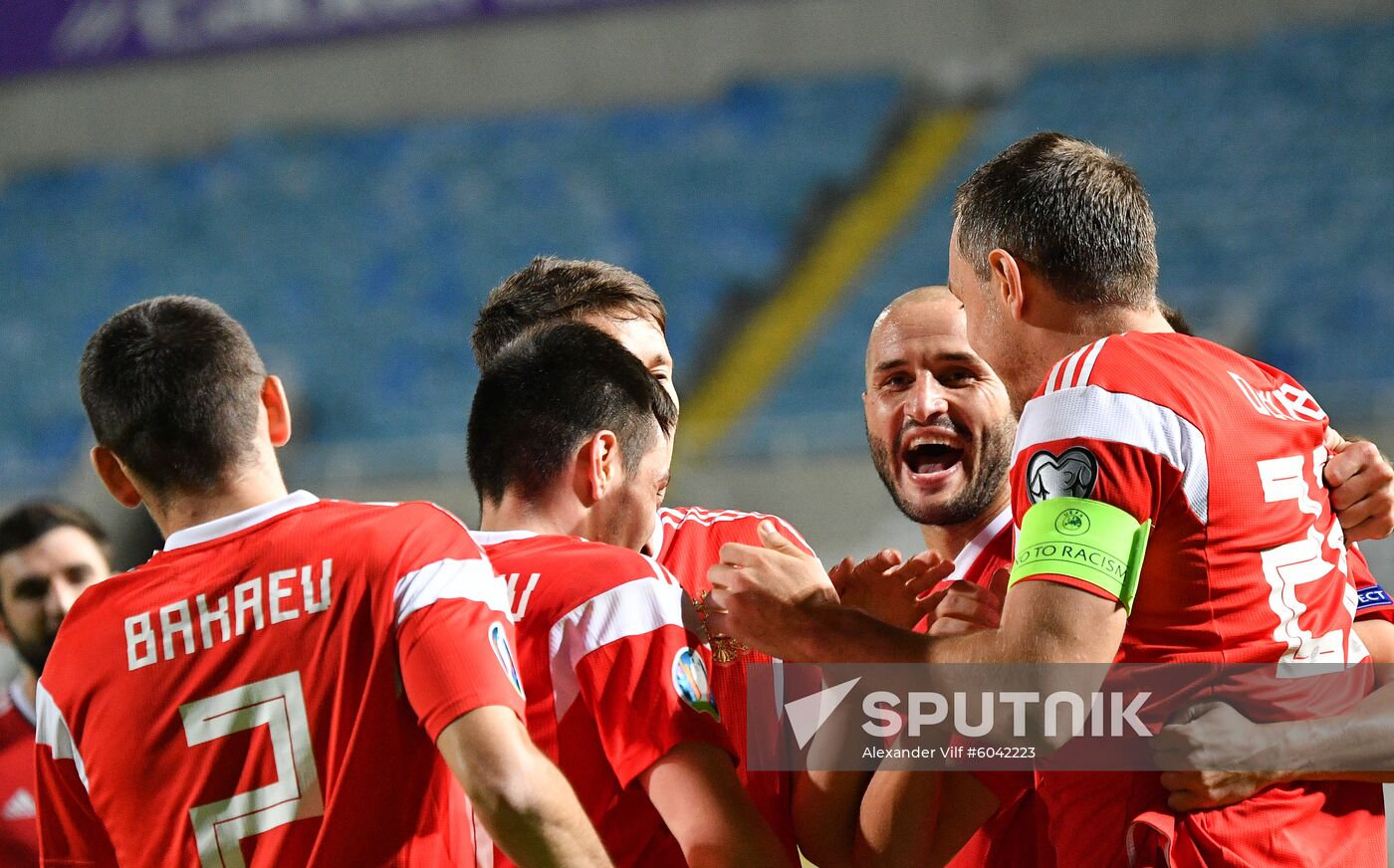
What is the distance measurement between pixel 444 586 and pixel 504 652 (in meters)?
0.13

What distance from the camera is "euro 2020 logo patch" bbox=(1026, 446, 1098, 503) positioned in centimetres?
207

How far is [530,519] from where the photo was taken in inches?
95.2

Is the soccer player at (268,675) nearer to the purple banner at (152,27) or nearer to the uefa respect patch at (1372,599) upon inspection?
the uefa respect patch at (1372,599)

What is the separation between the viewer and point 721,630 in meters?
2.43

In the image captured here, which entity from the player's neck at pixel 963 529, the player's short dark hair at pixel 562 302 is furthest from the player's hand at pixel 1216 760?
the player's short dark hair at pixel 562 302

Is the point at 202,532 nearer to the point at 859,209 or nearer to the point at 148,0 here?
the point at 859,209

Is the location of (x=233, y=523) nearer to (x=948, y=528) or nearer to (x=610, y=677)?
(x=610, y=677)

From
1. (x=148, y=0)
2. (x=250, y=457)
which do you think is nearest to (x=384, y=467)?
(x=148, y=0)

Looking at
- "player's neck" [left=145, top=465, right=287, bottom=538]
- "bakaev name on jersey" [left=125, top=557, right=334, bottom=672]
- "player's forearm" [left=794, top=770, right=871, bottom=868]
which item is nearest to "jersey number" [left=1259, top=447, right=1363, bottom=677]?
"player's forearm" [left=794, top=770, right=871, bottom=868]

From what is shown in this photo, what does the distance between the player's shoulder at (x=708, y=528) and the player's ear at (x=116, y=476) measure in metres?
1.09

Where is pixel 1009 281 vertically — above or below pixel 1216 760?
above

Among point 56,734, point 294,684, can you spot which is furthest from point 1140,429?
point 56,734

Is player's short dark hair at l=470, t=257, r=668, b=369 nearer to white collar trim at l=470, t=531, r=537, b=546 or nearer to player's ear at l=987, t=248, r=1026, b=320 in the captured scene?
white collar trim at l=470, t=531, r=537, b=546

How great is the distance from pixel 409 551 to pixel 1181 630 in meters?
1.20
